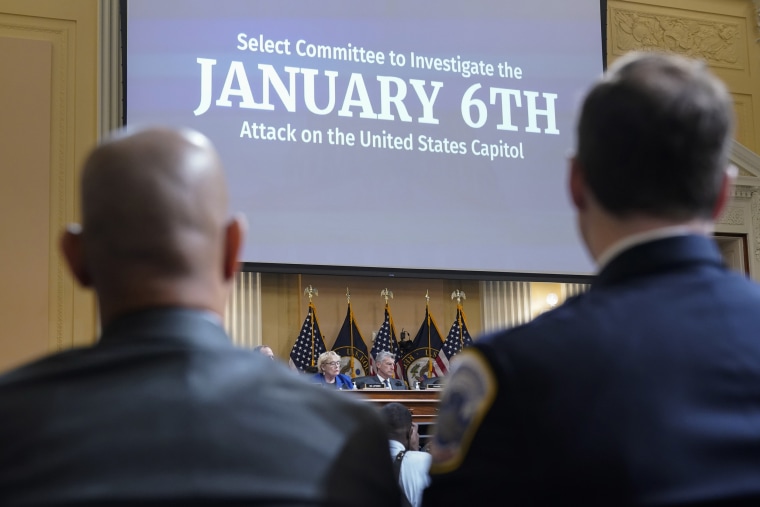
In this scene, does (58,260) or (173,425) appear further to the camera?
(58,260)

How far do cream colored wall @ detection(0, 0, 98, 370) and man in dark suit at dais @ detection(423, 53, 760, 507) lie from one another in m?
7.09

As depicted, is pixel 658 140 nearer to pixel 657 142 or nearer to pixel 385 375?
pixel 657 142

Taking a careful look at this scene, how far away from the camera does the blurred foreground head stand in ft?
3.79

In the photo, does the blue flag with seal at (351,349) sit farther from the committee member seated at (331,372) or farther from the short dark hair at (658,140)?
the short dark hair at (658,140)

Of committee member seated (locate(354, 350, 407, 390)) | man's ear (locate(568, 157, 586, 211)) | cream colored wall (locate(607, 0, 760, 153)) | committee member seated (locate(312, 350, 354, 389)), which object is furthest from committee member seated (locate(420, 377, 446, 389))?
man's ear (locate(568, 157, 586, 211))

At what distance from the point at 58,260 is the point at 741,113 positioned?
270 inches

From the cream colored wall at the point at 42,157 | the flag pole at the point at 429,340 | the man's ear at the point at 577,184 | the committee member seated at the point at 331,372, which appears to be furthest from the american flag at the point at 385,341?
the man's ear at the point at 577,184

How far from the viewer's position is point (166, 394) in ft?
3.39

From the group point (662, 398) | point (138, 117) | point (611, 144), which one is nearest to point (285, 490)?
point (662, 398)

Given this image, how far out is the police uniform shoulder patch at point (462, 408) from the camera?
1084mm

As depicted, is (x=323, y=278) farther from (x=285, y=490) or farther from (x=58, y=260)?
(x=285, y=490)

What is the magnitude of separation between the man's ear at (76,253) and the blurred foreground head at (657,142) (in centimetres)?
60

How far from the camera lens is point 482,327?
1030cm

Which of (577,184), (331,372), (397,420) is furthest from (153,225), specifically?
(331,372)
